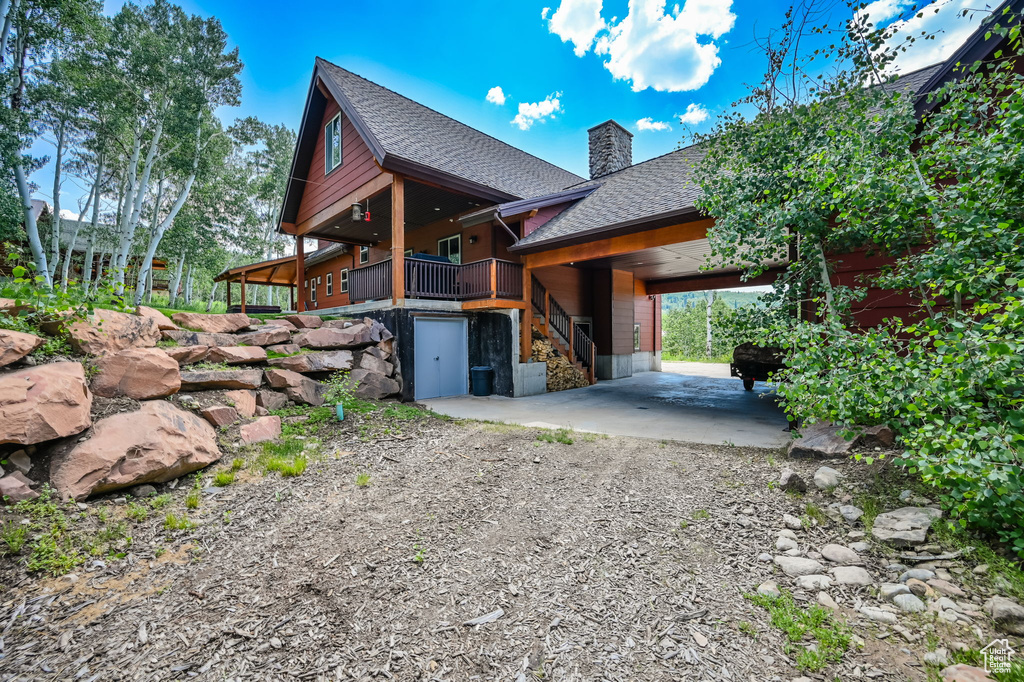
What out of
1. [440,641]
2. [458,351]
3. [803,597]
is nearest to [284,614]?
[440,641]

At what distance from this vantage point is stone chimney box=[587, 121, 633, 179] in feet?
45.5

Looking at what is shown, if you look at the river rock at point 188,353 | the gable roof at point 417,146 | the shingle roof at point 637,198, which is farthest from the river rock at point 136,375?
the shingle roof at point 637,198

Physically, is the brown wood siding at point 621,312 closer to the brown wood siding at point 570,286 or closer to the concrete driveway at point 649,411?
the brown wood siding at point 570,286

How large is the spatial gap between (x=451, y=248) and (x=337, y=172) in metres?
3.95

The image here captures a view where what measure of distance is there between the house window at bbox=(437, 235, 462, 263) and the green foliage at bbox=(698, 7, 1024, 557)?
817 cm

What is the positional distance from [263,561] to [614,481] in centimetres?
322

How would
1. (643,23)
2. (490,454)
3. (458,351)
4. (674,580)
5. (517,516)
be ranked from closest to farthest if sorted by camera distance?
1. (674,580)
2. (517,516)
3. (490,454)
4. (458,351)
5. (643,23)

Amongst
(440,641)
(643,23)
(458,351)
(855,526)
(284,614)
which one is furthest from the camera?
(643,23)

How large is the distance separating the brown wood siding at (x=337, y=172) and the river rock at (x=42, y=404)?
754cm

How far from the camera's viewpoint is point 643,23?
12000 millimetres

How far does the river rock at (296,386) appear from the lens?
6441 millimetres

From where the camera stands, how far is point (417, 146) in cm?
995

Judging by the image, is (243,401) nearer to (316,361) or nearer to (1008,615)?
(316,361)

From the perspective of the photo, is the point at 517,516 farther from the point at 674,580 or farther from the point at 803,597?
the point at 803,597
